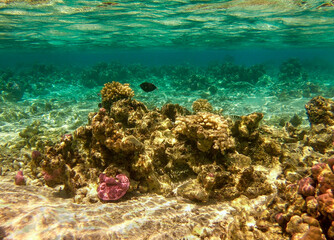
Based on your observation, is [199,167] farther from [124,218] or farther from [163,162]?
[124,218]

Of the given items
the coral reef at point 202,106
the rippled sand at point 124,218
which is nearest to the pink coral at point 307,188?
the rippled sand at point 124,218

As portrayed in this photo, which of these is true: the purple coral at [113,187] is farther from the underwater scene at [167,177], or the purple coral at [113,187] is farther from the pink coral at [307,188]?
the pink coral at [307,188]

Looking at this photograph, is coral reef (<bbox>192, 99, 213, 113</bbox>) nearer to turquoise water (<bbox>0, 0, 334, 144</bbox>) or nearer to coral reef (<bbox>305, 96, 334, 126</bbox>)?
coral reef (<bbox>305, 96, 334, 126</bbox>)

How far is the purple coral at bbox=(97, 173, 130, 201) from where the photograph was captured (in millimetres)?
3711

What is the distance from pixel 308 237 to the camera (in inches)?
84.8

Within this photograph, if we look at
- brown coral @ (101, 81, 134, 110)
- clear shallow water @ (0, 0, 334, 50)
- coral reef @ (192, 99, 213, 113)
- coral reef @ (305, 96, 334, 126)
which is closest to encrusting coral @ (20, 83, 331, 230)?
brown coral @ (101, 81, 134, 110)

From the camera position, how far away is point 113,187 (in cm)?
377

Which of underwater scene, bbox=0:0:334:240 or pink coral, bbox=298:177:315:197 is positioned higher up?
pink coral, bbox=298:177:315:197

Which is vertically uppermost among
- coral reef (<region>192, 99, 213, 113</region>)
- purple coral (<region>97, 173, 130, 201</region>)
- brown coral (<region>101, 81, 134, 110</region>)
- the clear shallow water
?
the clear shallow water

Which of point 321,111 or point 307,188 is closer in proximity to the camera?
point 307,188

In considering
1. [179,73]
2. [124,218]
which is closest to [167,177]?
[124,218]

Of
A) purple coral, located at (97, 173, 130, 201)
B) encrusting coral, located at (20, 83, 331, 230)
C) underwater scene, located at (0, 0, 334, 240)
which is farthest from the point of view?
encrusting coral, located at (20, 83, 331, 230)

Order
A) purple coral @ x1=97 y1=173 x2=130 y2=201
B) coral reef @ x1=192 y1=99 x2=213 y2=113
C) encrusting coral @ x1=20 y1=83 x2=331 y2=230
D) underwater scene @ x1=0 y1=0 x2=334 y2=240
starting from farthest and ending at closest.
Answer: coral reef @ x1=192 y1=99 x2=213 y2=113 < encrusting coral @ x1=20 y1=83 x2=331 y2=230 < purple coral @ x1=97 y1=173 x2=130 y2=201 < underwater scene @ x1=0 y1=0 x2=334 y2=240

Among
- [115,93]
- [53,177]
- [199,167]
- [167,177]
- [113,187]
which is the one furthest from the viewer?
[115,93]
